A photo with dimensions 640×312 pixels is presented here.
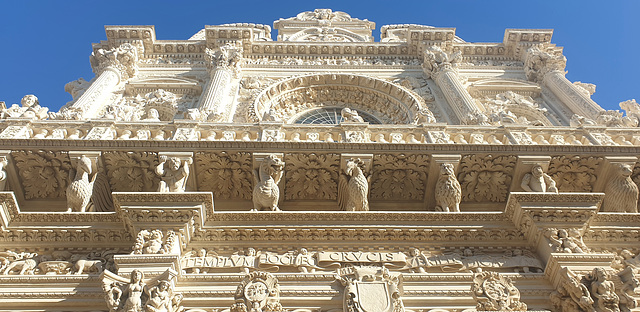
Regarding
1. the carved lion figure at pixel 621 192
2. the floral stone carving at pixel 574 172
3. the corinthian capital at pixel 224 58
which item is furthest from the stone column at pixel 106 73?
the carved lion figure at pixel 621 192

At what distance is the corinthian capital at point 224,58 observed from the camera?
16.6 m

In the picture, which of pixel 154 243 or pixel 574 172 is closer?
pixel 154 243

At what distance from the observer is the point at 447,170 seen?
895 centimetres

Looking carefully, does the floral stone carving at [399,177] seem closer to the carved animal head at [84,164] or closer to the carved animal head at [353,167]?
the carved animal head at [353,167]

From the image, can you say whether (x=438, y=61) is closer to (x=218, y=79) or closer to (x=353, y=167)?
(x=218, y=79)

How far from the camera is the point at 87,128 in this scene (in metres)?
9.90

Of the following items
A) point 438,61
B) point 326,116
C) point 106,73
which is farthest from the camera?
point 438,61

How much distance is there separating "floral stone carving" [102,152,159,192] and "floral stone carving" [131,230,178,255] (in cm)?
194

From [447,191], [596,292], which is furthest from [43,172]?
[596,292]

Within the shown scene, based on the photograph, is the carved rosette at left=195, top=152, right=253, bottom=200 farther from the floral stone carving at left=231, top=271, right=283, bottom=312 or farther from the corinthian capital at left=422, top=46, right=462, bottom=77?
the corinthian capital at left=422, top=46, right=462, bottom=77

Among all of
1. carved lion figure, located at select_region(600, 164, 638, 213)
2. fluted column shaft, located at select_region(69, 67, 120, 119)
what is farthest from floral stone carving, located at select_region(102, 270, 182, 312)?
carved lion figure, located at select_region(600, 164, 638, 213)

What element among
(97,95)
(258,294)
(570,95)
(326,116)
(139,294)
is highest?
(326,116)

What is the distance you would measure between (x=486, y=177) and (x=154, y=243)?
5.99m

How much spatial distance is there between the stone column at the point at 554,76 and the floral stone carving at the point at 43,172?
13111mm
